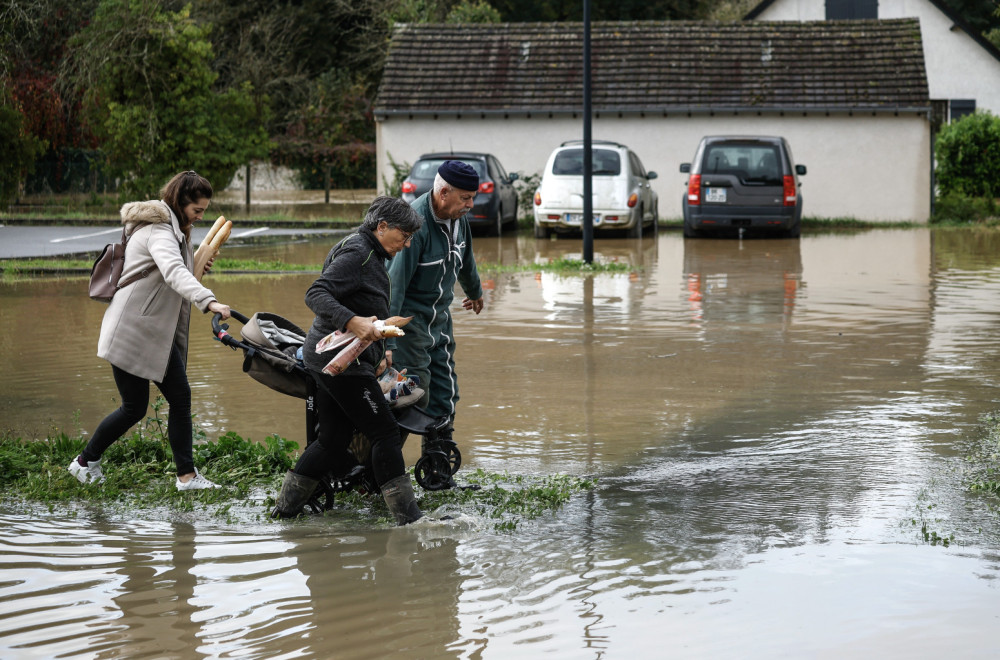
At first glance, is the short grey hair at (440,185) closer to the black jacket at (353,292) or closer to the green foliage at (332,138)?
the black jacket at (353,292)

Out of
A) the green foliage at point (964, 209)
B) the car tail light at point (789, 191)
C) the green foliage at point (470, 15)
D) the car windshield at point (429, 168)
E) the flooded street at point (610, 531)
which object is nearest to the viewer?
the flooded street at point (610, 531)

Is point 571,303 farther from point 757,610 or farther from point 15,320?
point 757,610

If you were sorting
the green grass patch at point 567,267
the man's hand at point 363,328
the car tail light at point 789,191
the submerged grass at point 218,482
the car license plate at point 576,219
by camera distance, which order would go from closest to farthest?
the man's hand at point 363,328
the submerged grass at point 218,482
the green grass patch at point 567,267
the car tail light at point 789,191
the car license plate at point 576,219

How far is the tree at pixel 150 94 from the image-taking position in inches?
1139

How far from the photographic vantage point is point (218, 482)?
22.3 feet

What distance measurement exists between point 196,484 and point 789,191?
61.3ft

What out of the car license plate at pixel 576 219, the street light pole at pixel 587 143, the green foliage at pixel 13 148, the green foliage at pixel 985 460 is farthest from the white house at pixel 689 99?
the green foliage at pixel 985 460

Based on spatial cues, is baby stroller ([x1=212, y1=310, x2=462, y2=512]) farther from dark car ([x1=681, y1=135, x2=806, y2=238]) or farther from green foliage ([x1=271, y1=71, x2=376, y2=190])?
green foliage ([x1=271, y1=71, x2=376, y2=190])

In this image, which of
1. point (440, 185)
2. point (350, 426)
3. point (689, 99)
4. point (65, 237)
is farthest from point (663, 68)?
point (350, 426)

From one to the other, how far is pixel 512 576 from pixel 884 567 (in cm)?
154

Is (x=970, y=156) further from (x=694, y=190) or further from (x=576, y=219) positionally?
(x=576, y=219)

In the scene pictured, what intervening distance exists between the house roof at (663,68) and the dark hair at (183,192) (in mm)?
23152

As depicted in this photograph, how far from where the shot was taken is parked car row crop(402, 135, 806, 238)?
932 inches

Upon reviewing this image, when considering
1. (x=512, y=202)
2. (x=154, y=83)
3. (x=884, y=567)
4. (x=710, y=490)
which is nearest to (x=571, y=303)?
(x=710, y=490)
